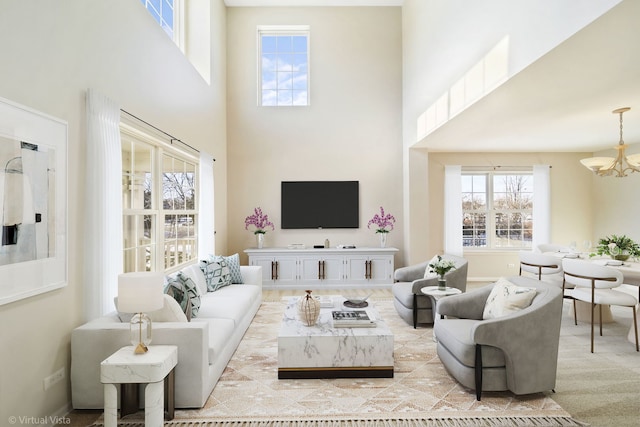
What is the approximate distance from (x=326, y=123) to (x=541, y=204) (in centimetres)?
438

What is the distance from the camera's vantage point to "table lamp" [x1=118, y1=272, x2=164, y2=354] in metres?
2.32

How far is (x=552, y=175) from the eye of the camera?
23.7 ft

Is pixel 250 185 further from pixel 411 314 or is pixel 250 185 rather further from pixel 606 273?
pixel 606 273

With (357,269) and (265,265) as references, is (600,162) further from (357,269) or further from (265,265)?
(265,265)

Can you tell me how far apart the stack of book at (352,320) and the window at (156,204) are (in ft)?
7.11

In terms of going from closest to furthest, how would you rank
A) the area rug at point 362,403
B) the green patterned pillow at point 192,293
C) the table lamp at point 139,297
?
1. the table lamp at point 139,297
2. the area rug at point 362,403
3. the green patterned pillow at point 192,293

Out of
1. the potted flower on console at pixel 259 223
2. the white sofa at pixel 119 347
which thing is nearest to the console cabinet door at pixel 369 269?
the potted flower on console at pixel 259 223

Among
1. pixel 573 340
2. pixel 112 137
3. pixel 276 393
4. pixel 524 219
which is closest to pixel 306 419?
pixel 276 393

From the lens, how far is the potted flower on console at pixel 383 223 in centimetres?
697

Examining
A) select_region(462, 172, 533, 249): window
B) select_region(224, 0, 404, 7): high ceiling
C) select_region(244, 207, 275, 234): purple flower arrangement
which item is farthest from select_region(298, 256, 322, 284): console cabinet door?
select_region(224, 0, 404, 7): high ceiling

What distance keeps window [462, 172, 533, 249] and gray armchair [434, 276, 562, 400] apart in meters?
4.80

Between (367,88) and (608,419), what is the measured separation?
6.21 metres

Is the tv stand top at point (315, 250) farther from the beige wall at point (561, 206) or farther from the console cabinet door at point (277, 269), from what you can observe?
the beige wall at point (561, 206)

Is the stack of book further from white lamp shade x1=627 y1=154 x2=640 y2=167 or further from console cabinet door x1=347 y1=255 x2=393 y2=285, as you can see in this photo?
white lamp shade x1=627 y1=154 x2=640 y2=167
